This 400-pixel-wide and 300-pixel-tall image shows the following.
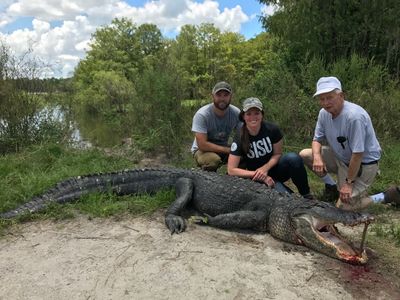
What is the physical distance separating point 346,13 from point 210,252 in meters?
15.4

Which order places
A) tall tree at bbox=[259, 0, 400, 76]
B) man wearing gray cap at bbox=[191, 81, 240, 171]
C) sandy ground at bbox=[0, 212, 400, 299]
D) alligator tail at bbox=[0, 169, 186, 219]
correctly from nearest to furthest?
sandy ground at bbox=[0, 212, 400, 299]
alligator tail at bbox=[0, 169, 186, 219]
man wearing gray cap at bbox=[191, 81, 240, 171]
tall tree at bbox=[259, 0, 400, 76]

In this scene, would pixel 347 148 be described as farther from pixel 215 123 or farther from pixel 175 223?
pixel 175 223

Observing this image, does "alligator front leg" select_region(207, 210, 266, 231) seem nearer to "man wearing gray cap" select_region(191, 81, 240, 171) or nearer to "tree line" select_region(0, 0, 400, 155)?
"man wearing gray cap" select_region(191, 81, 240, 171)

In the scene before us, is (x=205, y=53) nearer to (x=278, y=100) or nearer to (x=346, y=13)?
(x=346, y=13)

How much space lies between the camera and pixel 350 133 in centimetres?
442

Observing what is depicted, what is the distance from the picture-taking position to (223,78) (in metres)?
10.2

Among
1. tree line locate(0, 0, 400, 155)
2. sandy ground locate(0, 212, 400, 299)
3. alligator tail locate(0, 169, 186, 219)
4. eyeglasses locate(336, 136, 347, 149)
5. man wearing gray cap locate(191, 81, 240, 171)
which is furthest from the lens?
tree line locate(0, 0, 400, 155)

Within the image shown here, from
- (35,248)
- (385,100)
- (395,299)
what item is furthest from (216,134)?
(385,100)

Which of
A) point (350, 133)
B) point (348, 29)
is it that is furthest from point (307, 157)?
point (348, 29)

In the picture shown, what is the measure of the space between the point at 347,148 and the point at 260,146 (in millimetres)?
985

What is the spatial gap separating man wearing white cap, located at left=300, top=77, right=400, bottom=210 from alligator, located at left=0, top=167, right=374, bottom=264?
2.29ft

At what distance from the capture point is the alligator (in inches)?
144

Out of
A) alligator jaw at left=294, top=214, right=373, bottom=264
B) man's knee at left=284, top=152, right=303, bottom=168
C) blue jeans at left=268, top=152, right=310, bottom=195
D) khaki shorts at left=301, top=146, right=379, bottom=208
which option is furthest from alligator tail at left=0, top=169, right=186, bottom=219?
alligator jaw at left=294, top=214, right=373, bottom=264

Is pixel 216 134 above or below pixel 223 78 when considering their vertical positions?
below
